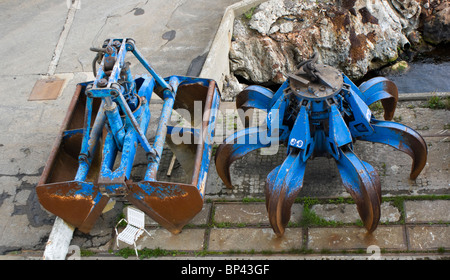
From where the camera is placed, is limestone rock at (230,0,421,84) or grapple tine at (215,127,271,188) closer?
grapple tine at (215,127,271,188)

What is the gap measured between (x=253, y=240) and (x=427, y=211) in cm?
213

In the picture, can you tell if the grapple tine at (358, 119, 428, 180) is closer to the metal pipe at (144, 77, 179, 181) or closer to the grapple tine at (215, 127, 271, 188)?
the grapple tine at (215, 127, 271, 188)

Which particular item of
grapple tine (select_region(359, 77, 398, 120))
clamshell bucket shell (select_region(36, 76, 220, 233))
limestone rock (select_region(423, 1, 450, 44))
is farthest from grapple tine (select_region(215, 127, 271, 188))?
limestone rock (select_region(423, 1, 450, 44))

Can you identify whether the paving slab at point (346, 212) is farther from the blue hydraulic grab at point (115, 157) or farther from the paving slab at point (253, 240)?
the blue hydraulic grab at point (115, 157)

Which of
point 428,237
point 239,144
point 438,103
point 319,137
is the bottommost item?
point 428,237

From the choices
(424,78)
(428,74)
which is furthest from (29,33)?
(428,74)

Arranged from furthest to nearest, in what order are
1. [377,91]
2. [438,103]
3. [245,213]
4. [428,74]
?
1. [428,74]
2. [438,103]
3. [377,91]
4. [245,213]

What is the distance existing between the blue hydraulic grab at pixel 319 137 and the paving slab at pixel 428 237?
1.72 ft

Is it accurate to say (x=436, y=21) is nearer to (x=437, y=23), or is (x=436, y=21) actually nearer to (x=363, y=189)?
(x=437, y=23)

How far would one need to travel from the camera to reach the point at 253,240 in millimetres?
5984

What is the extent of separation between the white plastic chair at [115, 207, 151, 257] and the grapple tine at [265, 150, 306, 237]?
1.59 meters

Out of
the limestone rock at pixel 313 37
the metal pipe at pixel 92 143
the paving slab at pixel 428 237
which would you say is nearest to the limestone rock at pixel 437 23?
the limestone rock at pixel 313 37

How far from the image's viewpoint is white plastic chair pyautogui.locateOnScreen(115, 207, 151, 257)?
19.2ft

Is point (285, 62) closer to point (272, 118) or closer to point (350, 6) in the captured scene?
point (350, 6)
